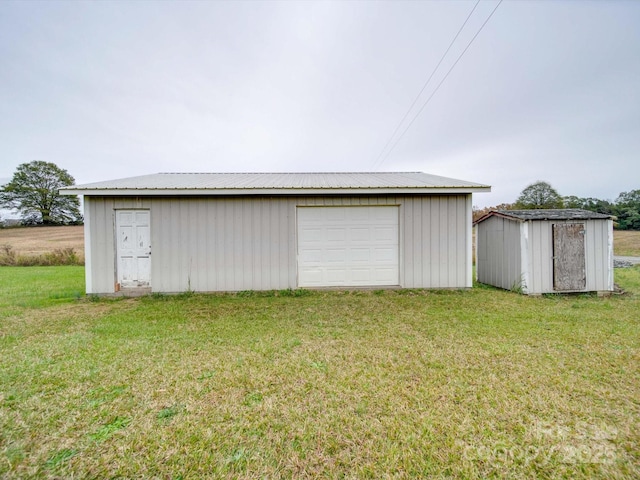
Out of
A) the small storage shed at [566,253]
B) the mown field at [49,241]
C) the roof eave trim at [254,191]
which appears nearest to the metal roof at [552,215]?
the small storage shed at [566,253]

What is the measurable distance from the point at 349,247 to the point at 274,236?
183 cm

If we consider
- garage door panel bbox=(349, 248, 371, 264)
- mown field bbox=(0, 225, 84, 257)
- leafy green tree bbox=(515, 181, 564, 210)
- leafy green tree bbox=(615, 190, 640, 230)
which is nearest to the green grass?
mown field bbox=(0, 225, 84, 257)

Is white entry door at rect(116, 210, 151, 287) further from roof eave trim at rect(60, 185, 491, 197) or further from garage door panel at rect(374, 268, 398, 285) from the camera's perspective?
garage door panel at rect(374, 268, 398, 285)

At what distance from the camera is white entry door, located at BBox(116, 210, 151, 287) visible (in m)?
6.31

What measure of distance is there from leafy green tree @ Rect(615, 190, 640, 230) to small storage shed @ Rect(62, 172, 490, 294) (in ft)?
87.9

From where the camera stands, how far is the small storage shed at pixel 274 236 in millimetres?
6207

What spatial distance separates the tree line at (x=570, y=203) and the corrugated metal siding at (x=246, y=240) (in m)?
17.2

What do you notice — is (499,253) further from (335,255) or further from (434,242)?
(335,255)

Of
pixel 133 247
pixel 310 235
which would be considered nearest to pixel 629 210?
pixel 310 235

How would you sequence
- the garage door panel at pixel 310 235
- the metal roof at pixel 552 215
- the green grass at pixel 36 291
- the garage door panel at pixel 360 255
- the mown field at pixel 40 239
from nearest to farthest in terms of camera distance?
the green grass at pixel 36 291 → the metal roof at pixel 552 215 → the garage door panel at pixel 310 235 → the garage door panel at pixel 360 255 → the mown field at pixel 40 239

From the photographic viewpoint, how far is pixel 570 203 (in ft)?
74.3

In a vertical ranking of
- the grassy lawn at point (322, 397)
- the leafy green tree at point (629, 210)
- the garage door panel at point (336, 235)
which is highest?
the leafy green tree at point (629, 210)

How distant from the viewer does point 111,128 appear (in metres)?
12.6

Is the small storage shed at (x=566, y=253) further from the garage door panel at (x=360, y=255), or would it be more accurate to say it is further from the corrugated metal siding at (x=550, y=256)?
the garage door panel at (x=360, y=255)
